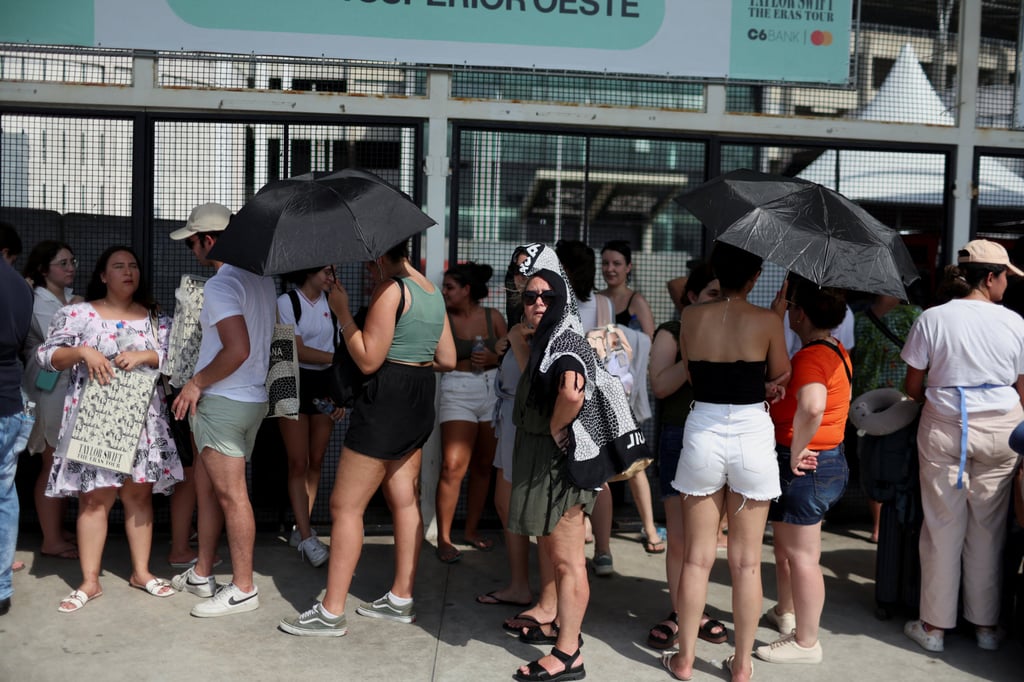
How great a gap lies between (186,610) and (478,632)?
1.39 meters

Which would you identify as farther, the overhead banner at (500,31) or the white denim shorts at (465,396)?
the overhead banner at (500,31)

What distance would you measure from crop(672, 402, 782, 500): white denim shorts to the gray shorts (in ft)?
6.58

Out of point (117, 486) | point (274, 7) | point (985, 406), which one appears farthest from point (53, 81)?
point (985, 406)

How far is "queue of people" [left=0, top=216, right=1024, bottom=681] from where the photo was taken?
146 inches

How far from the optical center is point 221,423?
14.0 feet

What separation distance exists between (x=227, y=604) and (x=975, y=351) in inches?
139

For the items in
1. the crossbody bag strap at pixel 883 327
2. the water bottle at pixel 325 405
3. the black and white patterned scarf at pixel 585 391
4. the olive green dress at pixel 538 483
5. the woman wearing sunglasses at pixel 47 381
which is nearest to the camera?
the black and white patterned scarf at pixel 585 391

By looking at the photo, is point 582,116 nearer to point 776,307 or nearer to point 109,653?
point 776,307

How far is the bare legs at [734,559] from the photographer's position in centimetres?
372

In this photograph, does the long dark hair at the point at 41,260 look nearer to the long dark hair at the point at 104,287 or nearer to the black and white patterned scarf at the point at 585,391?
the long dark hair at the point at 104,287

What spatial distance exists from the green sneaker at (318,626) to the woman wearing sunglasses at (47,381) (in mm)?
1670

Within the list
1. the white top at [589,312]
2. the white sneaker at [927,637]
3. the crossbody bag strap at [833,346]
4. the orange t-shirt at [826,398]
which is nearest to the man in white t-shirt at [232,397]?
the white top at [589,312]

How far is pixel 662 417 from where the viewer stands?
449 cm

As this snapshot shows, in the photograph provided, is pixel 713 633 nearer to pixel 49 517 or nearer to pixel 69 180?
pixel 49 517
